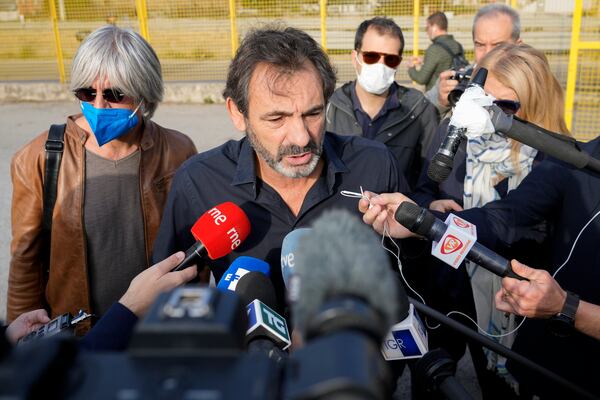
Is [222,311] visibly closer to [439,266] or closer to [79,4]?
[439,266]

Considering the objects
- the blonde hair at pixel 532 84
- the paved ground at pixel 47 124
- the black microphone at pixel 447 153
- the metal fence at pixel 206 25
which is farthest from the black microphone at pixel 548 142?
the metal fence at pixel 206 25

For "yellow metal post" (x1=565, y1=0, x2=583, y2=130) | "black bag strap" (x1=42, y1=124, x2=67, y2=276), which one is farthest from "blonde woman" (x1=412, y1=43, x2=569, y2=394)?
"yellow metal post" (x1=565, y1=0, x2=583, y2=130)

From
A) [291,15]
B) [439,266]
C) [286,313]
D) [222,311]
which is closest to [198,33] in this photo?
[291,15]

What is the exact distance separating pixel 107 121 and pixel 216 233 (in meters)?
0.98

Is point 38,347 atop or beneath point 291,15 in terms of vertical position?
beneath

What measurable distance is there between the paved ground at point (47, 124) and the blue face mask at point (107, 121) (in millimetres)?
3342

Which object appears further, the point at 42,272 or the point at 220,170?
the point at 42,272

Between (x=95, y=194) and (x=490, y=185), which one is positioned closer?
(x=95, y=194)

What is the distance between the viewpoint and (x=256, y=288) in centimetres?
176

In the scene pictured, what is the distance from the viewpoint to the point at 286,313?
1931mm

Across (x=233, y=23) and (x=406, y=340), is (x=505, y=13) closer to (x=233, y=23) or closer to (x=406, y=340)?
(x=406, y=340)

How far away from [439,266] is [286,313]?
1527 mm

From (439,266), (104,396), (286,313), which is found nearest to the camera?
(104,396)

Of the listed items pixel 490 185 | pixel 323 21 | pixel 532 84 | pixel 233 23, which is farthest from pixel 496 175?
pixel 233 23
